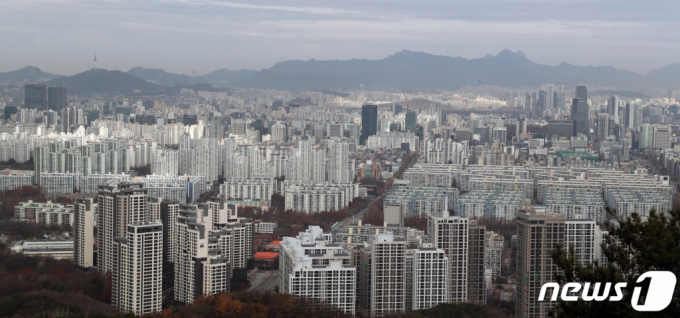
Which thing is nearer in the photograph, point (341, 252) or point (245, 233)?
point (341, 252)

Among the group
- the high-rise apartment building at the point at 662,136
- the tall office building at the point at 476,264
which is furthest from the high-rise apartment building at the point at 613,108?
the tall office building at the point at 476,264

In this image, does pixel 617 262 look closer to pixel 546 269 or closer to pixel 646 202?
pixel 546 269

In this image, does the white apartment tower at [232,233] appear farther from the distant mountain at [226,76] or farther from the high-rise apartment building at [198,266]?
the distant mountain at [226,76]

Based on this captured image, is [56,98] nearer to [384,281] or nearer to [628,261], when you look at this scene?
[384,281]

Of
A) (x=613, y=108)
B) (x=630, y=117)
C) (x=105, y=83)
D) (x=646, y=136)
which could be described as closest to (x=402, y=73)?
(x=613, y=108)

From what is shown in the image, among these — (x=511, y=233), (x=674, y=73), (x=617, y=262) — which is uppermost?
(x=674, y=73)

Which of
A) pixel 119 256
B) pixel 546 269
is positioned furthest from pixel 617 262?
pixel 119 256
